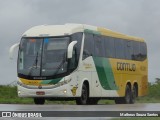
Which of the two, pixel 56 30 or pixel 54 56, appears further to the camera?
pixel 56 30

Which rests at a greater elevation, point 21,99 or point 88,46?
point 88,46

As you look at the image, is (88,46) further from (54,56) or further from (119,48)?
(119,48)

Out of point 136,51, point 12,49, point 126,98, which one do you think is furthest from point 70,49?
point 136,51

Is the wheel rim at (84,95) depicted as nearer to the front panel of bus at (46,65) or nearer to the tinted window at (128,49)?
the front panel of bus at (46,65)

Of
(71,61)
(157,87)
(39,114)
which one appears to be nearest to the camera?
(39,114)

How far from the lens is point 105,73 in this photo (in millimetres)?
34094

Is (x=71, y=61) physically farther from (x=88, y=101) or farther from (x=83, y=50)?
(x=88, y=101)

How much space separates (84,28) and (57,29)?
4.19ft

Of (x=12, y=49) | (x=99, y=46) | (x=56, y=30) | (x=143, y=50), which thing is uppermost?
(x=56, y=30)

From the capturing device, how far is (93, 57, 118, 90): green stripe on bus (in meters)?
33.1

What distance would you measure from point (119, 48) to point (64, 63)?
6.16 metres

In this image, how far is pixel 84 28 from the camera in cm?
3191

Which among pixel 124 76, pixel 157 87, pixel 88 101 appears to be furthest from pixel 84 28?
pixel 157 87

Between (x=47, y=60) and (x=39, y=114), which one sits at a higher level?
(x=47, y=60)
